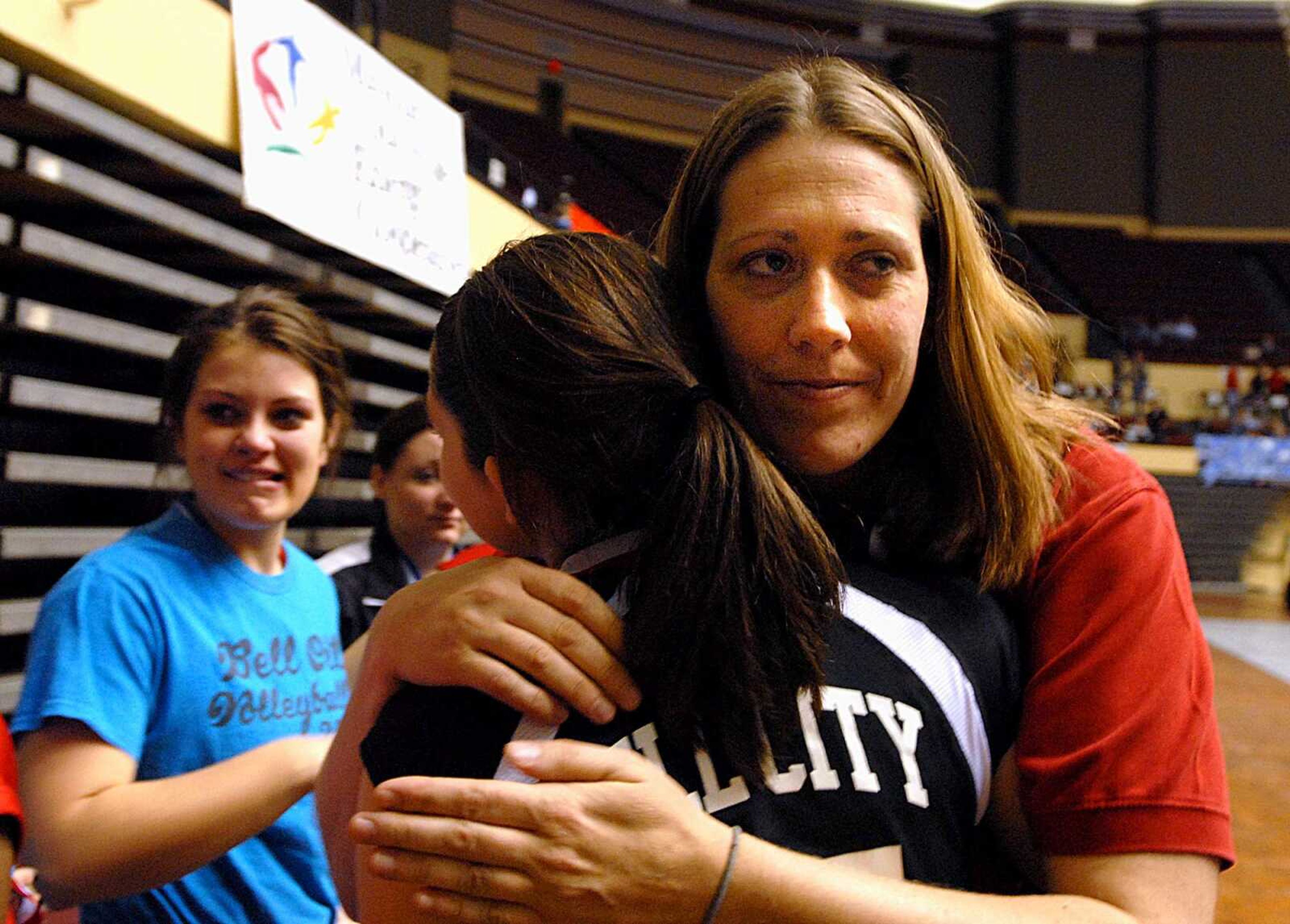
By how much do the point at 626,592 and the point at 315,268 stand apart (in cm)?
320

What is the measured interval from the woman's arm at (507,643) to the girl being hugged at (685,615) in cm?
2

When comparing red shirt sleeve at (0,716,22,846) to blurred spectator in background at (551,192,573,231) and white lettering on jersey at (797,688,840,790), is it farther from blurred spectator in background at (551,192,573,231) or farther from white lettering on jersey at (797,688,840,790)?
blurred spectator in background at (551,192,573,231)

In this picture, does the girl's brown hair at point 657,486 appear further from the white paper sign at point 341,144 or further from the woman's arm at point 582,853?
the white paper sign at point 341,144

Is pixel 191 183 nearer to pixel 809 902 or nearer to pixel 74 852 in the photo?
pixel 74 852

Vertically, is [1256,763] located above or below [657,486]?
below

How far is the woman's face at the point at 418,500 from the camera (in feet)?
8.74

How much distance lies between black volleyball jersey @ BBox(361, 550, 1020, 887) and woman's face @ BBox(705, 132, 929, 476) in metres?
0.23

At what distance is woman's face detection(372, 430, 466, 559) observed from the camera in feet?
8.74

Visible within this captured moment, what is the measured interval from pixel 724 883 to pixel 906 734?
0.20 m

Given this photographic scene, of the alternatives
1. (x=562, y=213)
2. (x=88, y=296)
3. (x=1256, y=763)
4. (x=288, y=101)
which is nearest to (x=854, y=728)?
(x=288, y=101)

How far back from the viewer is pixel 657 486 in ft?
2.86

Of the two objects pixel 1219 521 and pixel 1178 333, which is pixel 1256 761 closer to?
pixel 1219 521

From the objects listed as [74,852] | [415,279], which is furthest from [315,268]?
[74,852]

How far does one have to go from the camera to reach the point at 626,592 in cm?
89
